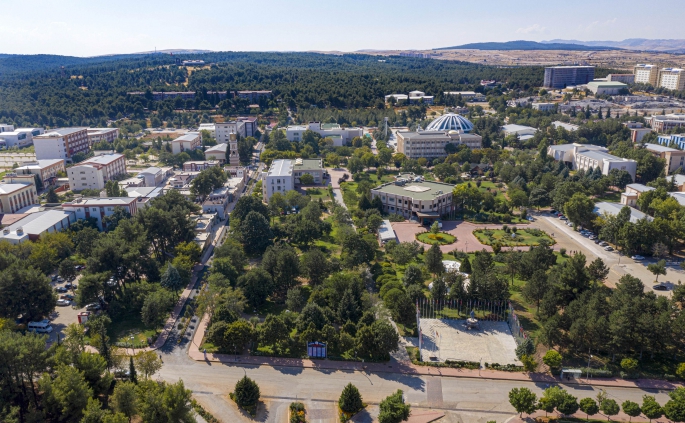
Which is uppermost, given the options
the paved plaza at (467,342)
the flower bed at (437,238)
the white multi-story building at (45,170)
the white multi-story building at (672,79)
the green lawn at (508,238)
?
the white multi-story building at (672,79)

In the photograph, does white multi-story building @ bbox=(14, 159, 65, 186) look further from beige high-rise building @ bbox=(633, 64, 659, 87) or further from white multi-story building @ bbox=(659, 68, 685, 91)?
beige high-rise building @ bbox=(633, 64, 659, 87)

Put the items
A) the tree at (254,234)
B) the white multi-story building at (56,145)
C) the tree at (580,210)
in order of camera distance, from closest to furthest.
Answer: the tree at (254,234) → the tree at (580,210) → the white multi-story building at (56,145)

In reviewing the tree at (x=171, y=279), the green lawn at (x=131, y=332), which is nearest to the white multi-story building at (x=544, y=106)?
the tree at (x=171, y=279)

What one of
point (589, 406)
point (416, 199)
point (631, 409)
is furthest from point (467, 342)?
point (416, 199)

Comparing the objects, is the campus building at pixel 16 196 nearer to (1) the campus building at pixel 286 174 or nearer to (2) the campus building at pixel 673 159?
(1) the campus building at pixel 286 174

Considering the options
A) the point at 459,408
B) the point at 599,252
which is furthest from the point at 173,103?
the point at 459,408

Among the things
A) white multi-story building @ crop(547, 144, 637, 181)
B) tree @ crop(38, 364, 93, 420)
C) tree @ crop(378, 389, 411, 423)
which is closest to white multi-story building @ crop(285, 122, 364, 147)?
white multi-story building @ crop(547, 144, 637, 181)
